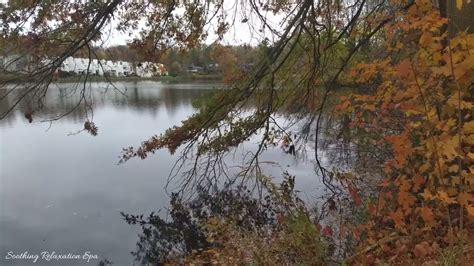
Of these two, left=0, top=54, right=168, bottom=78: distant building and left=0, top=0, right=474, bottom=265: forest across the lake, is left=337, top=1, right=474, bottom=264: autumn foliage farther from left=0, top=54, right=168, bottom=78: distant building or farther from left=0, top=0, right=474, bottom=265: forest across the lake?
left=0, top=54, right=168, bottom=78: distant building

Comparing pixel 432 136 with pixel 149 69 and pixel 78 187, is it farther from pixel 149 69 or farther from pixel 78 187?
pixel 78 187

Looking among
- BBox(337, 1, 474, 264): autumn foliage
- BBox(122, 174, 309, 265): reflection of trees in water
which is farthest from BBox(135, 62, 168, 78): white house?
BBox(337, 1, 474, 264): autumn foliage

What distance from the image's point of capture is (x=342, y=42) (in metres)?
7.93

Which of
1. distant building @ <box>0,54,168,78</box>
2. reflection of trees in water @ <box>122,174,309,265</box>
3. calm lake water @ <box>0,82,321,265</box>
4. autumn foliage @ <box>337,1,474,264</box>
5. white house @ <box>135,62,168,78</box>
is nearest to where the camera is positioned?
autumn foliage @ <box>337,1,474,264</box>

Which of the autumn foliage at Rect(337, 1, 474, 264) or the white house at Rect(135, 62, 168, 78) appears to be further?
the white house at Rect(135, 62, 168, 78)

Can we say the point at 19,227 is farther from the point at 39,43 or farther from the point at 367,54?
the point at 367,54

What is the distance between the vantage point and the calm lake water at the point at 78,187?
693 centimetres

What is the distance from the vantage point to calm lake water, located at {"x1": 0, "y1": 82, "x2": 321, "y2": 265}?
6.93 meters

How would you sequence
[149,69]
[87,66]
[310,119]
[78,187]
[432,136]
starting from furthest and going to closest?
[78,187], [310,119], [149,69], [87,66], [432,136]

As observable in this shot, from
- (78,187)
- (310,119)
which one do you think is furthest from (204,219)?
(78,187)

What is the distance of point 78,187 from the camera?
9.88m

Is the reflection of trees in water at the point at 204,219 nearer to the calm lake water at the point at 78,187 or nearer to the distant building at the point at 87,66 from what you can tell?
the calm lake water at the point at 78,187

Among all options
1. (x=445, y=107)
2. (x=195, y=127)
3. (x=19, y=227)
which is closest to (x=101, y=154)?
(x=19, y=227)

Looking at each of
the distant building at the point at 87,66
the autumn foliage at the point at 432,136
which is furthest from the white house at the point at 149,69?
the autumn foliage at the point at 432,136
